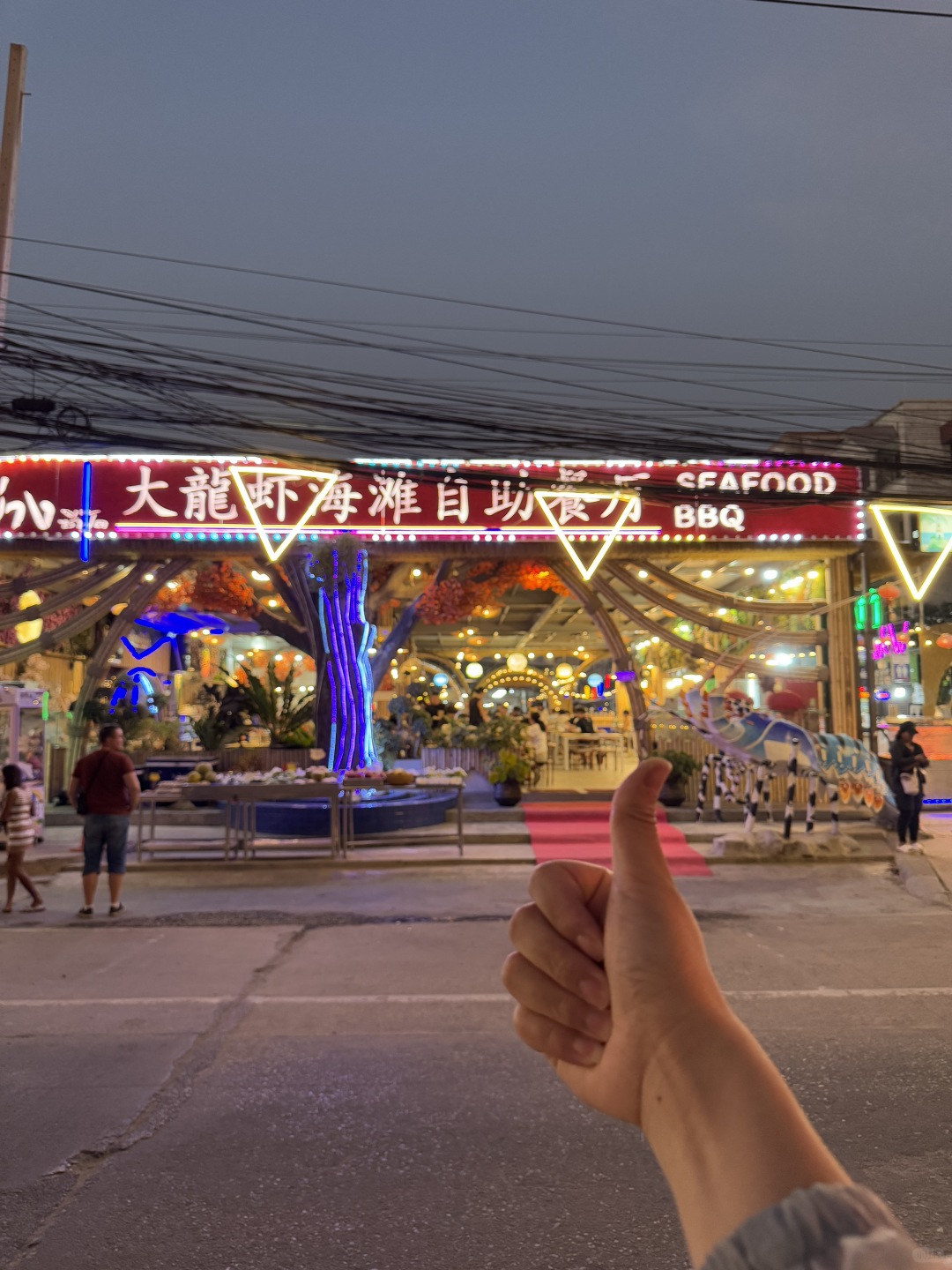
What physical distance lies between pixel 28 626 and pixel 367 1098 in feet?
46.3

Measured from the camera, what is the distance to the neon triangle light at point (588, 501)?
14.7 m

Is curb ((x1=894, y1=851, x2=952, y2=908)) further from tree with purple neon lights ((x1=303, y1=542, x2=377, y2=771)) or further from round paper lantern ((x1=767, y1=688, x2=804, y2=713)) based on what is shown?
tree with purple neon lights ((x1=303, y1=542, x2=377, y2=771))

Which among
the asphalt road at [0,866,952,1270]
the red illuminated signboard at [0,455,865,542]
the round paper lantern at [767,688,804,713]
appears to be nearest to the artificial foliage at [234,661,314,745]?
the red illuminated signboard at [0,455,865,542]

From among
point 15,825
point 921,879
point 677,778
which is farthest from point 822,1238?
point 677,778

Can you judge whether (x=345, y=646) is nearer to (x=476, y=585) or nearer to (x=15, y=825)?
(x=476, y=585)

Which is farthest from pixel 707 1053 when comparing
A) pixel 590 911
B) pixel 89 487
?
pixel 89 487

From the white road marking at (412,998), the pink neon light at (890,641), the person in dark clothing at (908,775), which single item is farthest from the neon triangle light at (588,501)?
the white road marking at (412,998)

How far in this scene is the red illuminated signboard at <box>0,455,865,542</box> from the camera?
48.3 feet

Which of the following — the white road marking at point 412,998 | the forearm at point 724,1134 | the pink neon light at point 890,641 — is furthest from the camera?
the pink neon light at point 890,641

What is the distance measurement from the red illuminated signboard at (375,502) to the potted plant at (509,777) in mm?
3571

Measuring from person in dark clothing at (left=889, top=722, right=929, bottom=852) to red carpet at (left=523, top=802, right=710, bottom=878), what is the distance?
2589 mm

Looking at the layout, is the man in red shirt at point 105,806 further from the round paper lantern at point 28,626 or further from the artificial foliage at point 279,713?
the round paper lantern at point 28,626

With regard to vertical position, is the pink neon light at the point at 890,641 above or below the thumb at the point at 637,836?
above

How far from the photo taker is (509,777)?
1430 centimetres
